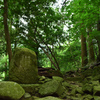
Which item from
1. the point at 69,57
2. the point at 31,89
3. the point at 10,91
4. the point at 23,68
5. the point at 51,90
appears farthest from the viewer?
the point at 69,57

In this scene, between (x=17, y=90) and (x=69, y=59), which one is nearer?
(x=17, y=90)

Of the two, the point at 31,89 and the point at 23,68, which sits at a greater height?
the point at 23,68

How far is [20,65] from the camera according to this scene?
5297 mm

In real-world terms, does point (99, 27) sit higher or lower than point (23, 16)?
lower

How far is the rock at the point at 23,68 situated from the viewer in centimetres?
520

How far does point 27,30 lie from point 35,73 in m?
4.75

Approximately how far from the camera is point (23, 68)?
17.4ft

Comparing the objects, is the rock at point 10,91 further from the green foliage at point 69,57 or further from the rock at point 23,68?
A: the green foliage at point 69,57

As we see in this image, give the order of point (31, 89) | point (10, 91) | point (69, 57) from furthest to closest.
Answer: point (69, 57) → point (31, 89) → point (10, 91)

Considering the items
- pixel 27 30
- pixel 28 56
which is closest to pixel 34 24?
pixel 27 30

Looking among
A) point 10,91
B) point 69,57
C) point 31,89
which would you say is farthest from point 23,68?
point 69,57

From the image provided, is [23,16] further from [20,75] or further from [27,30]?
[20,75]

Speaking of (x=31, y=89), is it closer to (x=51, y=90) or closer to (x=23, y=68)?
(x=51, y=90)

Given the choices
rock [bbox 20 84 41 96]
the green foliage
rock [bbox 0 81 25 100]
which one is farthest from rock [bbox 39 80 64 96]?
the green foliage
